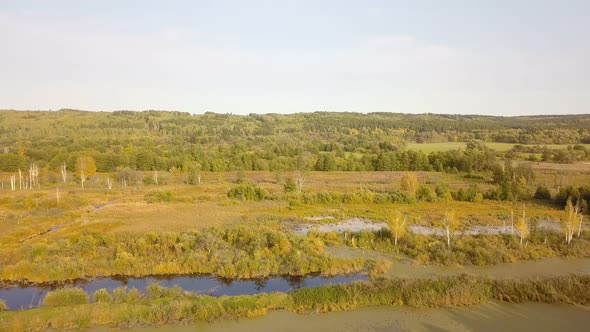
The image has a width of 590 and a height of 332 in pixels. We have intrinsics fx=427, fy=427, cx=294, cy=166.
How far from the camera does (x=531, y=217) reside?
39.9m

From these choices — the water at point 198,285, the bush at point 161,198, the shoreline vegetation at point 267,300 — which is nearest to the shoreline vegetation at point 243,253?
the water at point 198,285

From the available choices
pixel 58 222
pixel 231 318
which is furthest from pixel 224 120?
pixel 231 318

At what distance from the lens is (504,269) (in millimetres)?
24766

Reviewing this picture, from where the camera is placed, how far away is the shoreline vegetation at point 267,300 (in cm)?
1795

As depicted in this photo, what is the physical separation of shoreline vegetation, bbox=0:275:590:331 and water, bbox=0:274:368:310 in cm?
188

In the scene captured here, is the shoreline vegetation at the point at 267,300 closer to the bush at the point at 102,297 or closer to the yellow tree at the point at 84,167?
the bush at the point at 102,297

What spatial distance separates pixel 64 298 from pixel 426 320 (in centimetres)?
1624

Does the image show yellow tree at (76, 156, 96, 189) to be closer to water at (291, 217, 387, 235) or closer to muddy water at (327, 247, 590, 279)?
water at (291, 217, 387, 235)

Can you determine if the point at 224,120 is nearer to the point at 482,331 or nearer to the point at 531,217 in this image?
the point at 531,217

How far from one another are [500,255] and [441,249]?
343 centimetres

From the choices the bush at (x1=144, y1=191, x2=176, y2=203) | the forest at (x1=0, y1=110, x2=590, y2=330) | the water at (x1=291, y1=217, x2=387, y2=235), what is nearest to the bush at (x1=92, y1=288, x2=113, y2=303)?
the forest at (x1=0, y1=110, x2=590, y2=330)

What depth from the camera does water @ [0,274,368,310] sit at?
70.6 ft

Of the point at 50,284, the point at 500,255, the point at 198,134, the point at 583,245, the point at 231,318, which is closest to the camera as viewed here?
the point at 231,318

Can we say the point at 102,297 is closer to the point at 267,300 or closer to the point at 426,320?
the point at 267,300
